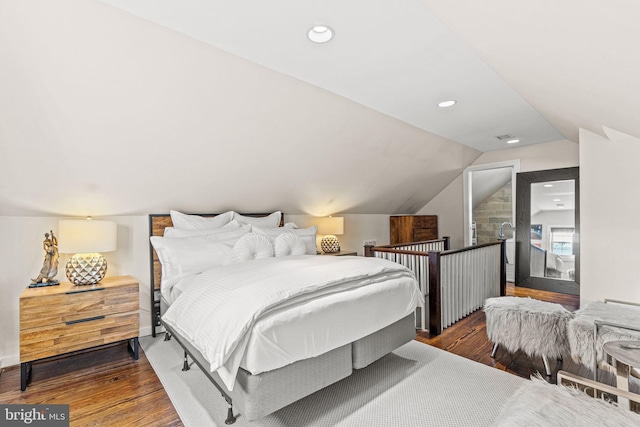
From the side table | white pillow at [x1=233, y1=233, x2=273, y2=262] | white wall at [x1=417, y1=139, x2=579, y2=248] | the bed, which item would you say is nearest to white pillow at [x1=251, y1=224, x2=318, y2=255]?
white pillow at [x1=233, y1=233, x2=273, y2=262]

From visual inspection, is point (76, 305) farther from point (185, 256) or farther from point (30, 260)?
point (185, 256)

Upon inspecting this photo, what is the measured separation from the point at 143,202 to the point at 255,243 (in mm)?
1221

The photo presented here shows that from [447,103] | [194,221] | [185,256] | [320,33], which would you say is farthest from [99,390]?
[447,103]

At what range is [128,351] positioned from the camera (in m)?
2.85

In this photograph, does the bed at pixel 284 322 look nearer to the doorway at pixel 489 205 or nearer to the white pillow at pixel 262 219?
the white pillow at pixel 262 219

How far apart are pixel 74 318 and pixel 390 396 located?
2497 millimetres

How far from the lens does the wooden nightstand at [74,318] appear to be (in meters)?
2.24

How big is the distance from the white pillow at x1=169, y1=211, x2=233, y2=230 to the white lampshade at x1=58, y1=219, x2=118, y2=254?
683mm

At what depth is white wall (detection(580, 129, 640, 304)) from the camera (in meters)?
3.13

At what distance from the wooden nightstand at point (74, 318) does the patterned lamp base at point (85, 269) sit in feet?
0.22

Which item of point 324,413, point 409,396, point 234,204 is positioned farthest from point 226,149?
point 409,396

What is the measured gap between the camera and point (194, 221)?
11.1ft

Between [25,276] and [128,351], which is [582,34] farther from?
[25,276]

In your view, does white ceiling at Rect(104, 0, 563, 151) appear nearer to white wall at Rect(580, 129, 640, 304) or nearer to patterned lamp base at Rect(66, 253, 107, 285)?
white wall at Rect(580, 129, 640, 304)
